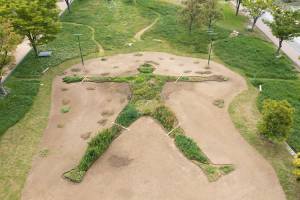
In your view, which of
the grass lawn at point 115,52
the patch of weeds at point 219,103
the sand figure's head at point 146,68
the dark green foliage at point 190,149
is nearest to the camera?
the dark green foliage at point 190,149

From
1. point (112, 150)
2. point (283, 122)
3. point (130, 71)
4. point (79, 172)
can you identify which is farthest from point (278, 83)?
point (79, 172)

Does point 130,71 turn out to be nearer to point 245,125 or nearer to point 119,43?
point 119,43

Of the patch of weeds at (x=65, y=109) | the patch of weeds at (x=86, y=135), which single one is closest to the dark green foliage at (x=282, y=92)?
the patch of weeds at (x=86, y=135)

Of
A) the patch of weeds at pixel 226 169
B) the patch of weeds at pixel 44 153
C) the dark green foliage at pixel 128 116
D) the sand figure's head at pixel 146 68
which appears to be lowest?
the patch of weeds at pixel 44 153

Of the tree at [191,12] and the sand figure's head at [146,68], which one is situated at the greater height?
the tree at [191,12]

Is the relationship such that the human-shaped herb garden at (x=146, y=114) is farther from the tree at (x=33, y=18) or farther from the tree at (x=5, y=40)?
the tree at (x=5, y=40)

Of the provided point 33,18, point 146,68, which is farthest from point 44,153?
point 33,18

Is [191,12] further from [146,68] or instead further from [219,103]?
[219,103]
